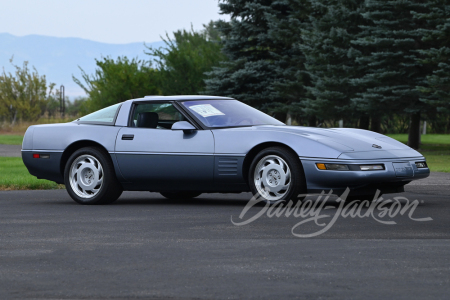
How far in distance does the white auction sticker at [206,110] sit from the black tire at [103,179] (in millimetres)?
1244

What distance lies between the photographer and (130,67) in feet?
137

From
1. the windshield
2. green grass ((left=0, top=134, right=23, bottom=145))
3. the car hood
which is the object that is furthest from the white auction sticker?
green grass ((left=0, top=134, right=23, bottom=145))

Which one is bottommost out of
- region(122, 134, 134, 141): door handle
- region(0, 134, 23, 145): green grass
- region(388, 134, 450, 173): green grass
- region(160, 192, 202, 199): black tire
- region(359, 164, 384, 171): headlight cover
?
region(0, 134, 23, 145): green grass

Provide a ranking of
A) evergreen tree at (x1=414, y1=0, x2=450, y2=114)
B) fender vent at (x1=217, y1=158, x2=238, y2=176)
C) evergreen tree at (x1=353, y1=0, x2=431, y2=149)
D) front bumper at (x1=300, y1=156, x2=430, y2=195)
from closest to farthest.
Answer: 1. front bumper at (x1=300, y1=156, x2=430, y2=195)
2. fender vent at (x1=217, y1=158, x2=238, y2=176)
3. evergreen tree at (x1=414, y1=0, x2=450, y2=114)
4. evergreen tree at (x1=353, y1=0, x2=431, y2=149)

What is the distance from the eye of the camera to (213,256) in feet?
17.4

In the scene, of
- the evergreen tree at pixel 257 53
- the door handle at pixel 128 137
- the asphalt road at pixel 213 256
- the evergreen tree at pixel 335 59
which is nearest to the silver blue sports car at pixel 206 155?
the door handle at pixel 128 137

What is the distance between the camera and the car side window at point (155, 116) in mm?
9312

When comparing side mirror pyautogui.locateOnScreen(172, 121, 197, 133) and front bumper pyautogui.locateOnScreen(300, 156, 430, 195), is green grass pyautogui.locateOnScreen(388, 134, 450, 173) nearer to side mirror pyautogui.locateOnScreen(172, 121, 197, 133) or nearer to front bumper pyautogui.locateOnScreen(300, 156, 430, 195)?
front bumper pyautogui.locateOnScreen(300, 156, 430, 195)

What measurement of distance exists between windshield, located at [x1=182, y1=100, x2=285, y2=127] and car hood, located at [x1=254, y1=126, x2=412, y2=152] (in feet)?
1.28

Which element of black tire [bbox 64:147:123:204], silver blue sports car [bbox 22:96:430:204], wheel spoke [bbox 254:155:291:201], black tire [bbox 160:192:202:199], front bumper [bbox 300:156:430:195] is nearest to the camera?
front bumper [bbox 300:156:430:195]

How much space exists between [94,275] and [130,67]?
37660mm

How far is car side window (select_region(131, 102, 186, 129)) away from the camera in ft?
30.6

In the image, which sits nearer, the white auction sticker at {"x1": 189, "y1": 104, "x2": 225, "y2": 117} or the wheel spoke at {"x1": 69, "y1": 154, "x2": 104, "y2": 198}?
the white auction sticker at {"x1": 189, "y1": 104, "x2": 225, "y2": 117}

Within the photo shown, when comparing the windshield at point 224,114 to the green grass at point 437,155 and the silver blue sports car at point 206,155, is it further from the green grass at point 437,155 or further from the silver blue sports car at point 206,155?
the green grass at point 437,155
